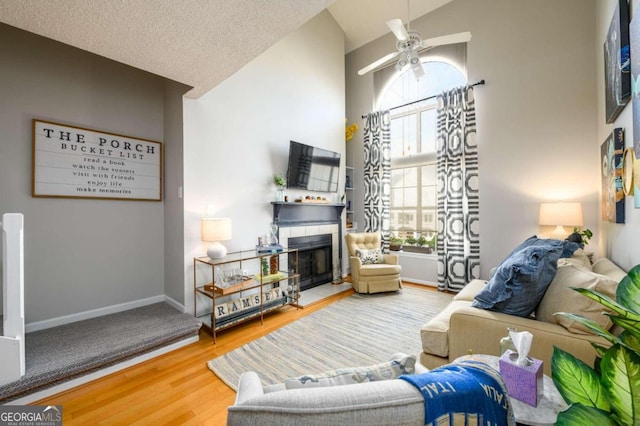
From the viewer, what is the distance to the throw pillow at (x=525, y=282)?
1.50m

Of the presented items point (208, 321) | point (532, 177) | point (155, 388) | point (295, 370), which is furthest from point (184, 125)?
point (532, 177)

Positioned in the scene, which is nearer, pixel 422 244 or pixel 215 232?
pixel 215 232

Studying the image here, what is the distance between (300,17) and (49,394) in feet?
10.1

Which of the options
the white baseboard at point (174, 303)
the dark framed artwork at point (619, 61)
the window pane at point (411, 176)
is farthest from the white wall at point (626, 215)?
the white baseboard at point (174, 303)

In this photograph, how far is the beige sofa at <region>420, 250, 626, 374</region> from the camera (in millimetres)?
1272

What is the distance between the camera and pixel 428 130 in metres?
4.40

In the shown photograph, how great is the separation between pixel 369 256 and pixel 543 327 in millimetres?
2681

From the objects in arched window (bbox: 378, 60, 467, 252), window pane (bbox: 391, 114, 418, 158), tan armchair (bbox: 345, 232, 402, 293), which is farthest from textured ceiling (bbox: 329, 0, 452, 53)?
tan armchair (bbox: 345, 232, 402, 293)

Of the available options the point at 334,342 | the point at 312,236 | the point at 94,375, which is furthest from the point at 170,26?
the point at 312,236

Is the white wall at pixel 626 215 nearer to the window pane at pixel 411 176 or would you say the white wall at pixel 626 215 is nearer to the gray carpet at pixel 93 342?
the window pane at pixel 411 176

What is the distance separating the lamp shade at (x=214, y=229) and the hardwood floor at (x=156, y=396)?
3.48 feet

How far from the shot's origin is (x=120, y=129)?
2.87m

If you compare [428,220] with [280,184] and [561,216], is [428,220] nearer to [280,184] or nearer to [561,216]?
[561,216]

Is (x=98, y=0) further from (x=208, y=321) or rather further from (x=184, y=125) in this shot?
(x=208, y=321)
